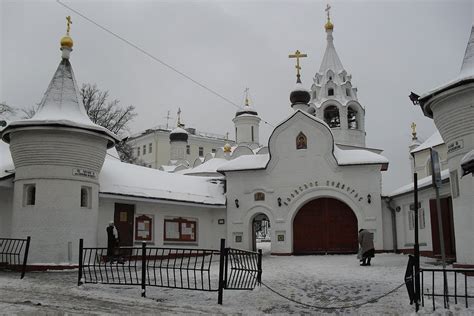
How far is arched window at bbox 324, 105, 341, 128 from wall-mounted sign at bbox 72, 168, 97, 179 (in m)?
14.5

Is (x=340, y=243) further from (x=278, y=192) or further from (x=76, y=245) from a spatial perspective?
(x=76, y=245)

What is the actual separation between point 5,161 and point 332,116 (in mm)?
16722

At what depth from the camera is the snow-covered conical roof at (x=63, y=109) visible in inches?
578

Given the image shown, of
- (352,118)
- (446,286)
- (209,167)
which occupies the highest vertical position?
(352,118)

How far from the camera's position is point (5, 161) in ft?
54.4

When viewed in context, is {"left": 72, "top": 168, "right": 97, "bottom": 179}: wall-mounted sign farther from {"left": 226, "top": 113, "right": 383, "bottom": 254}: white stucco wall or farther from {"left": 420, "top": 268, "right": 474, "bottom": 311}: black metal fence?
{"left": 420, "top": 268, "right": 474, "bottom": 311}: black metal fence

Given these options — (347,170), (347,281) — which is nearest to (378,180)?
(347,170)

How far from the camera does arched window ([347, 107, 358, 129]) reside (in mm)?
26931

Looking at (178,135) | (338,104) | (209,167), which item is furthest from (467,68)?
(178,135)

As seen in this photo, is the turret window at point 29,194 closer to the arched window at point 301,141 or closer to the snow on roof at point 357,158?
the arched window at point 301,141

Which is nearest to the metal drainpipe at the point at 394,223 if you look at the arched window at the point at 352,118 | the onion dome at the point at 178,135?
the arched window at the point at 352,118

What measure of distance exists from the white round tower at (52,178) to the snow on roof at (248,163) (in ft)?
23.9

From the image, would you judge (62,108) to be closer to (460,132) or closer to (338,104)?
(460,132)

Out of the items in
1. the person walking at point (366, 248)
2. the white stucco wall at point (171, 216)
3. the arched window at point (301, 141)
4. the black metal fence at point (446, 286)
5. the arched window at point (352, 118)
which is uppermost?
the arched window at point (352, 118)
